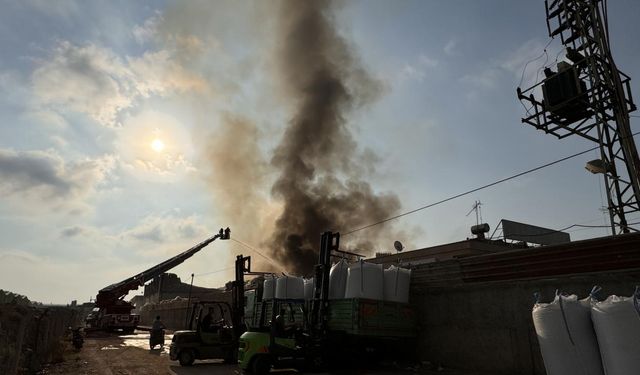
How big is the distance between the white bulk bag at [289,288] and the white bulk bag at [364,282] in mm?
3703

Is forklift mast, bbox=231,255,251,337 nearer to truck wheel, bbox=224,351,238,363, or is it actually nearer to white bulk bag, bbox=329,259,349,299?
Answer: truck wheel, bbox=224,351,238,363

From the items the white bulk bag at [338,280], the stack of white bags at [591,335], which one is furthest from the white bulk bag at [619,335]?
the white bulk bag at [338,280]

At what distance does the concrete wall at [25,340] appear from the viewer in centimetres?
709

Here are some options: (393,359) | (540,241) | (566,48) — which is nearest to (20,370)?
(393,359)

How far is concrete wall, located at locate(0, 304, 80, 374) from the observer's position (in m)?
7.09

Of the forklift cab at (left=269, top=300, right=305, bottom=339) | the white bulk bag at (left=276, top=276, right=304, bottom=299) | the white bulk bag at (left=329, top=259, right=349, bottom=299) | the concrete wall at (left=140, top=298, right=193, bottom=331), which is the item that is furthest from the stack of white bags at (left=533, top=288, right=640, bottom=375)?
the concrete wall at (left=140, top=298, right=193, bottom=331)

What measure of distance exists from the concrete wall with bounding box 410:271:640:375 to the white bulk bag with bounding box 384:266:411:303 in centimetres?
87

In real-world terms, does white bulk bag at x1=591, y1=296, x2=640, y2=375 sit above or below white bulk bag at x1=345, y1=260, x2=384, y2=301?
below

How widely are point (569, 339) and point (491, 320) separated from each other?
354 cm

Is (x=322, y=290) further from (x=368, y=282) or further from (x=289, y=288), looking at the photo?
(x=289, y=288)

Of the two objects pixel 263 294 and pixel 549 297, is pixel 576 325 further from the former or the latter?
pixel 263 294

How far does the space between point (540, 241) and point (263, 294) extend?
20240 millimetres

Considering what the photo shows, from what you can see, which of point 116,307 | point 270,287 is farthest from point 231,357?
point 116,307

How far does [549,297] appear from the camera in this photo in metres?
9.55
